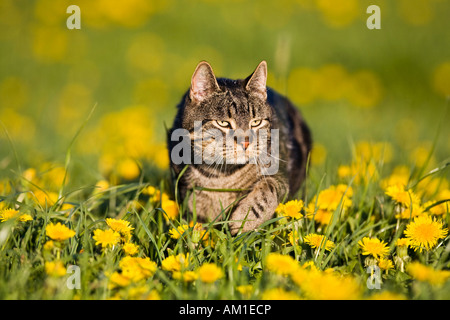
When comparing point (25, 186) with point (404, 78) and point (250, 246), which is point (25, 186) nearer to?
point (250, 246)

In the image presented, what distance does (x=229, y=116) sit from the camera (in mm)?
2342

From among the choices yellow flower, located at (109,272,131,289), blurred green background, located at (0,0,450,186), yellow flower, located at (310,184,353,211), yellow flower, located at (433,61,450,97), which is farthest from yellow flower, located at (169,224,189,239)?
yellow flower, located at (433,61,450,97)

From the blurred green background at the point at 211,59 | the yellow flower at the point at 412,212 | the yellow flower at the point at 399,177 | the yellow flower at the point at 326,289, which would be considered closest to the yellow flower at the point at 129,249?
the yellow flower at the point at 326,289

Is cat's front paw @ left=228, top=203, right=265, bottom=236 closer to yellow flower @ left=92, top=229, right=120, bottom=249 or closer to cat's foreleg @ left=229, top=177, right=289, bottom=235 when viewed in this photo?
cat's foreleg @ left=229, top=177, right=289, bottom=235

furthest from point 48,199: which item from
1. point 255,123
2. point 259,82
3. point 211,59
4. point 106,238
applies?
point 211,59

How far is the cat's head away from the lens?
2.29 metres

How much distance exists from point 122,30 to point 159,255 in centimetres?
601

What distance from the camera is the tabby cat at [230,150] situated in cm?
229

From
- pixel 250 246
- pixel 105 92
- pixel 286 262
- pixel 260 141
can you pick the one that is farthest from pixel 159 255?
pixel 105 92

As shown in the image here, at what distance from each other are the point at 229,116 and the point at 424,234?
1002 mm

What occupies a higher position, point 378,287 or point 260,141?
point 260,141

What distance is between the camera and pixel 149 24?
739 centimetres

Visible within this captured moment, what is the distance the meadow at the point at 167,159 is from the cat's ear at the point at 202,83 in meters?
0.48

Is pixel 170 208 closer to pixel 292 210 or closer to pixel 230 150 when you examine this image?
pixel 230 150
